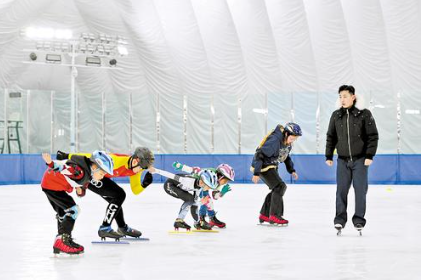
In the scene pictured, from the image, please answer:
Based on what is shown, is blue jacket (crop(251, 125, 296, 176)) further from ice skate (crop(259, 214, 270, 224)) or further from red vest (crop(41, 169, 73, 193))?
red vest (crop(41, 169, 73, 193))

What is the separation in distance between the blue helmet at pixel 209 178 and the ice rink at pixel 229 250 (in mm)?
682

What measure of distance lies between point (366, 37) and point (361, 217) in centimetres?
2783

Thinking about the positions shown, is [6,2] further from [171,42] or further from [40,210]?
[40,210]

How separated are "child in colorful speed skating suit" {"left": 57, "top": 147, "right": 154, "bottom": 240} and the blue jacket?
2927 millimetres

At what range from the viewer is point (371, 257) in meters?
8.14

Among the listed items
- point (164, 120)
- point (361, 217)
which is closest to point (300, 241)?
point (361, 217)

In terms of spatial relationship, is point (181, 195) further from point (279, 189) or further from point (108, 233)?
point (279, 189)

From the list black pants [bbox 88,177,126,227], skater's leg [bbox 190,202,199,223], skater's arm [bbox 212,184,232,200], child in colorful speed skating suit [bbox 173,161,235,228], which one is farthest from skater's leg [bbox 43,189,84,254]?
skater's leg [bbox 190,202,199,223]

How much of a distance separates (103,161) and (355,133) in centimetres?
384

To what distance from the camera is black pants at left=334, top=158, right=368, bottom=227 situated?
10352mm

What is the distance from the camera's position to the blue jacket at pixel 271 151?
11.9 m

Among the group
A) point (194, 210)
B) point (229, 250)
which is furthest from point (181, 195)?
point (229, 250)

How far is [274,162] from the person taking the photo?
12148 mm

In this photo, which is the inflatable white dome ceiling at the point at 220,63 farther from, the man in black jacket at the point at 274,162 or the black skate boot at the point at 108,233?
the black skate boot at the point at 108,233
